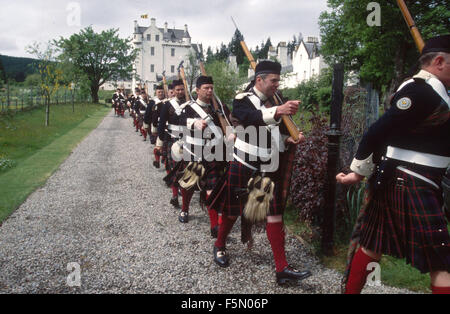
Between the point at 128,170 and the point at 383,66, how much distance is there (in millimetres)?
21619

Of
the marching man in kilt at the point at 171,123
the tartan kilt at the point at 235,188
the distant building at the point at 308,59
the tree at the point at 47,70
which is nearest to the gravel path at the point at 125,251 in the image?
the tartan kilt at the point at 235,188

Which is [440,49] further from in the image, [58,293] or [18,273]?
[18,273]

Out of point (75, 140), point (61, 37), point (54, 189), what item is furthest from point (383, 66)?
point (61, 37)

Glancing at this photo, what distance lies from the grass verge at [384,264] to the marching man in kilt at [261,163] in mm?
674

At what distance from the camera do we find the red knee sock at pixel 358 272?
7.89 ft

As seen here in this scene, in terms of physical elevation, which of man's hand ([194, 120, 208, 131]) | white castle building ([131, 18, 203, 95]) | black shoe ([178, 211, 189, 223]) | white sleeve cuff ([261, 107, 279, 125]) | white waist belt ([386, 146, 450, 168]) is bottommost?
black shoe ([178, 211, 189, 223])

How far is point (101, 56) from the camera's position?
47.1 meters

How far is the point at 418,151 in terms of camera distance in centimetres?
211

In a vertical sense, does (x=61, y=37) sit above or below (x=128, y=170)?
above

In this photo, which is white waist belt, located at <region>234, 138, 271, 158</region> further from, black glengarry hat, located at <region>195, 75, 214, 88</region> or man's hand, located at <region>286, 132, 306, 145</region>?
black glengarry hat, located at <region>195, 75, 214, 88</region>

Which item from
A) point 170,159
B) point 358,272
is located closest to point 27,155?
point 170,159

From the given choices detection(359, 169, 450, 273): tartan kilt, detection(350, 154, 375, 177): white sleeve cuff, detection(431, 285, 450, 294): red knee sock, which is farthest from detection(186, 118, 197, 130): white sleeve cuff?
detection(431, 285, 450, 294): red knee sock

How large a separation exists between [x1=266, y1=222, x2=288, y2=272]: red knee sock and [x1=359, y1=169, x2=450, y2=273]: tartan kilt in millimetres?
1000

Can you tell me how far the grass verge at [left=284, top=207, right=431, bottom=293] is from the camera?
10.6ft
